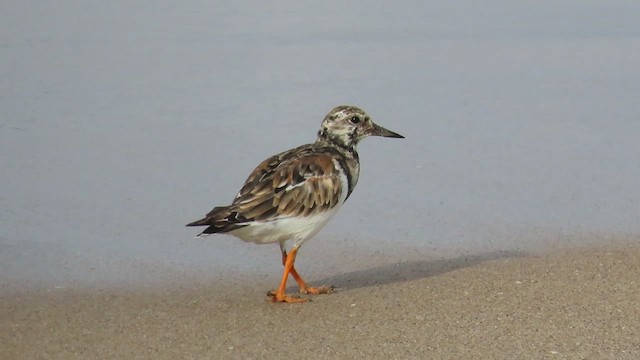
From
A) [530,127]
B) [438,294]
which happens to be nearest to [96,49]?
[530,127]

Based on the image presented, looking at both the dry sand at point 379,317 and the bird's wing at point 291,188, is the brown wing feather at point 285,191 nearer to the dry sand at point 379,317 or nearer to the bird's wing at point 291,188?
the bird's wing at point 291,188

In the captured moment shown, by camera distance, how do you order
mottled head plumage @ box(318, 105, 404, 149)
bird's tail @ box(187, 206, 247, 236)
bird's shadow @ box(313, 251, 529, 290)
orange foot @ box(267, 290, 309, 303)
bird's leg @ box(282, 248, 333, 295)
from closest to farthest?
bird's tail @ box(187, 206, 247, 236), orange foot @ box(267, 290, 309, 303), bird's leg @ box(282, 248, 333, 295), bird's shadow @ box(313, 251, 529, 290), mottled head plumage @ box(318, 105, 404, 149)

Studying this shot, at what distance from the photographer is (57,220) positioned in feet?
26.2

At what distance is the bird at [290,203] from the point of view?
6.68 m

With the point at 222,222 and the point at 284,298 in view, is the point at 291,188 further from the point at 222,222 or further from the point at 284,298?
the point at 284,298

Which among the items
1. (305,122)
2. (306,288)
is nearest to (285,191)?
(306,288)

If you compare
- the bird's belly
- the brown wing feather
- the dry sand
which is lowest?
the dry sand

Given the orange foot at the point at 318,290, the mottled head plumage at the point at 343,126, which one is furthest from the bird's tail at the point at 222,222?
the mottled head plumage at the point at 343,126

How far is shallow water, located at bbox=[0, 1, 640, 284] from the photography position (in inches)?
308

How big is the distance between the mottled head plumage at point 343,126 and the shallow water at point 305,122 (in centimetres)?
75

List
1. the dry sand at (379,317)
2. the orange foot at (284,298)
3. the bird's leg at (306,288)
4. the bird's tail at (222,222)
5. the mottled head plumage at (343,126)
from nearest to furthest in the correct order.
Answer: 1. the dry sand at (379,317)
2. the bird's tail at (222,222)
3. the orange foot at (284,298)
4. the bird's leg at (306,288)
5. the mottled head plumage at (343,126)

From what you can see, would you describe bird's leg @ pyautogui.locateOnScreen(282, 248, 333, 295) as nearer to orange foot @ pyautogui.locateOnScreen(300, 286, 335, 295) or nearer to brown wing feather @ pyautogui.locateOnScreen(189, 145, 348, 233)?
orange foot @ pyautogui.locateOnScreen(300, 286, 335, 295)

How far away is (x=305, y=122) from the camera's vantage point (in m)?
10.1

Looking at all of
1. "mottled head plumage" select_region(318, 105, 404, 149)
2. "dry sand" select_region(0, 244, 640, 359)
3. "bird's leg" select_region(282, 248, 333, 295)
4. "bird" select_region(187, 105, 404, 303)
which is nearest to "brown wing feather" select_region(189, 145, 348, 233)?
"bird" select_region(187, 105, 404, 303)
